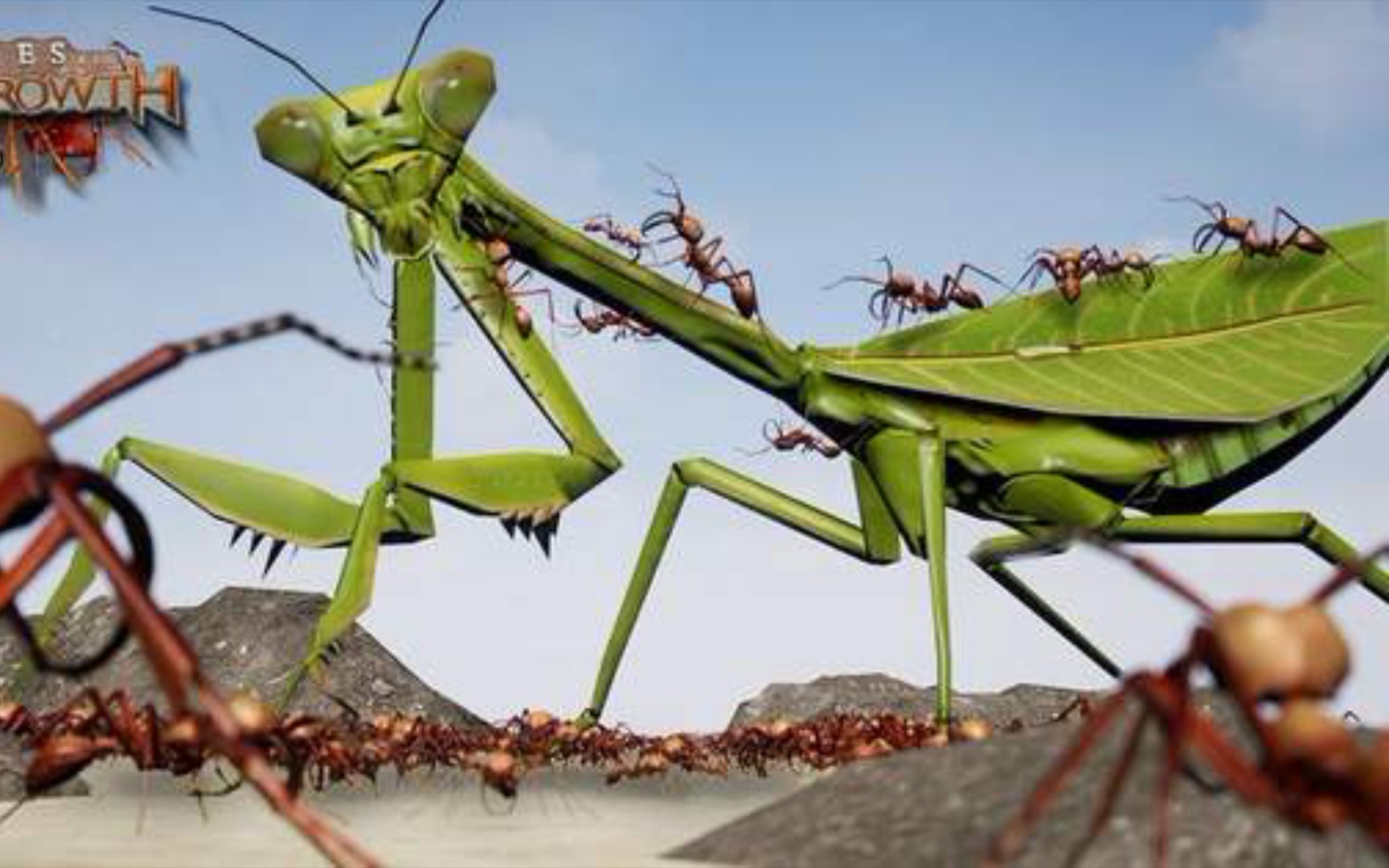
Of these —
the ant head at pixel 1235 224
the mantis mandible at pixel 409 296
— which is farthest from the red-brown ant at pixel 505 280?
the ant head at pixel 1235 224

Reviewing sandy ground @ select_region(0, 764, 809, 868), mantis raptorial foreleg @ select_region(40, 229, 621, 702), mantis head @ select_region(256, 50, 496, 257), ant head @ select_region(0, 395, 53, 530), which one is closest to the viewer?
ant head @ select_region(0, 395, 53, 530)

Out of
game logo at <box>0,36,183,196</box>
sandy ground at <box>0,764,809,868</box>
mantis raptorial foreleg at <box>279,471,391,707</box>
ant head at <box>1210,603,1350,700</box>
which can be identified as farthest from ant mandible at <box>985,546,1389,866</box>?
game logo at <box>0,36,183,196</box>

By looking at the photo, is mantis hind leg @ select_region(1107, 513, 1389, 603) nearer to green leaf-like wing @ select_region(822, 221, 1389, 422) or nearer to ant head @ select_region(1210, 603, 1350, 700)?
green leaf-like wing @ select_region(822, 221, 1389, 422)

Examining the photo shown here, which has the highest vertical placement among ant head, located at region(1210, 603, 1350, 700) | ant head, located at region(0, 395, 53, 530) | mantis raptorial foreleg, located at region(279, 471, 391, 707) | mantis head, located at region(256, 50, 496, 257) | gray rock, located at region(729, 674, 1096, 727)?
mantis head, located at region(256, 50, 496, 257)

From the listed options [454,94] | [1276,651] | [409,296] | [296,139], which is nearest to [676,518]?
[409,296]

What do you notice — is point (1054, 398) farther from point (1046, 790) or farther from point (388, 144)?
point (1046, 790)

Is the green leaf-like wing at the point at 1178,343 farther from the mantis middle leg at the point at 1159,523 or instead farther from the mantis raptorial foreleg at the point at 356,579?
the mantis raptorial foreleg at the point at 356,579

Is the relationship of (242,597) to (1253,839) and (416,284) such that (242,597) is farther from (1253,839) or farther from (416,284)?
(1253,839)
